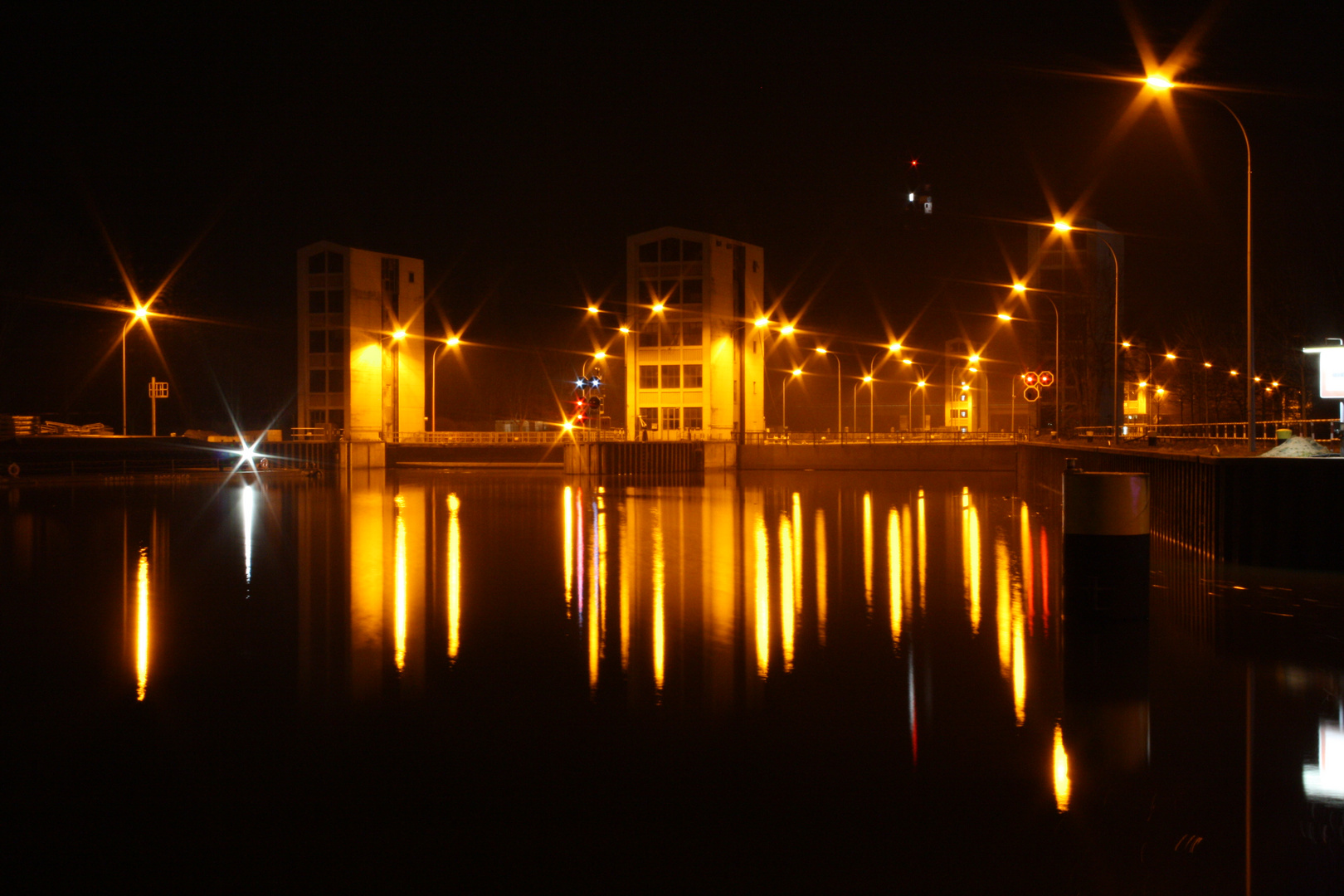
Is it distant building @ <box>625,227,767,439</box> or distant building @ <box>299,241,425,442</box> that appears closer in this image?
distant building @ <box>625,227,767,439</box>

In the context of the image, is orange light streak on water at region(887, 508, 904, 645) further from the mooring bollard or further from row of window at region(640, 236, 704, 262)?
row of window at region(640, 236, 704, 262)

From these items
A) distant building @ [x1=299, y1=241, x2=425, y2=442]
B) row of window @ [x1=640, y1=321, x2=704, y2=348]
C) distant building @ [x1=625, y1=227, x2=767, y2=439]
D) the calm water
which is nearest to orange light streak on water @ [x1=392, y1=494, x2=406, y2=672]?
the calm water

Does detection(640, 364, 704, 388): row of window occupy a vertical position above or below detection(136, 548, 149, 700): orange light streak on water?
A: above

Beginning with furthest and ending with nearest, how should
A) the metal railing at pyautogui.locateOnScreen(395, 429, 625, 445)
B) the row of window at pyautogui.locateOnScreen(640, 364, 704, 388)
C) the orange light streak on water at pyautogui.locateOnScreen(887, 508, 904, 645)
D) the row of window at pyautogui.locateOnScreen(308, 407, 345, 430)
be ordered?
the row of window at pyautogui.locateOnScreen(308, 407, 345, 430), the metal railing at pyautogui.locateOnScreen(395, 429, 625, 445), the row of window at pyautogui.locateOnScreen(640, 364, 704, 388), the orange light streak on water at pyautogui.locateOnScreen(887, 508, 904, 645)

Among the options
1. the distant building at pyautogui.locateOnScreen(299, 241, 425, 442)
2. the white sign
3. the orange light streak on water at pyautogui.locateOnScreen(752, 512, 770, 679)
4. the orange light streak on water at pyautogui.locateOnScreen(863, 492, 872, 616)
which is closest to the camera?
the orange light streak on water at pyautogui.locateOnScreen(752, 512, 770, 679)

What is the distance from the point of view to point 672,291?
60406mm

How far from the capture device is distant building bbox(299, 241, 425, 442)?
64688 millimetres

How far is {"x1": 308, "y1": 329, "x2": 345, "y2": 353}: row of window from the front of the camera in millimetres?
65062

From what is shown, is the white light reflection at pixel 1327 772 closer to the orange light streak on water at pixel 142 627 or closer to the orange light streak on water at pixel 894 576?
the orange light streak on water at pixel 894 576

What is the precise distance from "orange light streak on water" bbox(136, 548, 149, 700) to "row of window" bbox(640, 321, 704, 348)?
1802 inches

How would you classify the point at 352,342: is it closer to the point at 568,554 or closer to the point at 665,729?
the point at 568,554

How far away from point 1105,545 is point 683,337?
165 ft

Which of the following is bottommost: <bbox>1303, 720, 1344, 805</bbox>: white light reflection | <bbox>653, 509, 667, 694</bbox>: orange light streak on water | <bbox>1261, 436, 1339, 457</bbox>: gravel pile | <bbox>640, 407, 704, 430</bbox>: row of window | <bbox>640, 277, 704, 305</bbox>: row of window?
<bbox>1303, 720, 1344, 805</bbox>: white light reflection

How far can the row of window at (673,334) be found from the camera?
6034 centimetres
